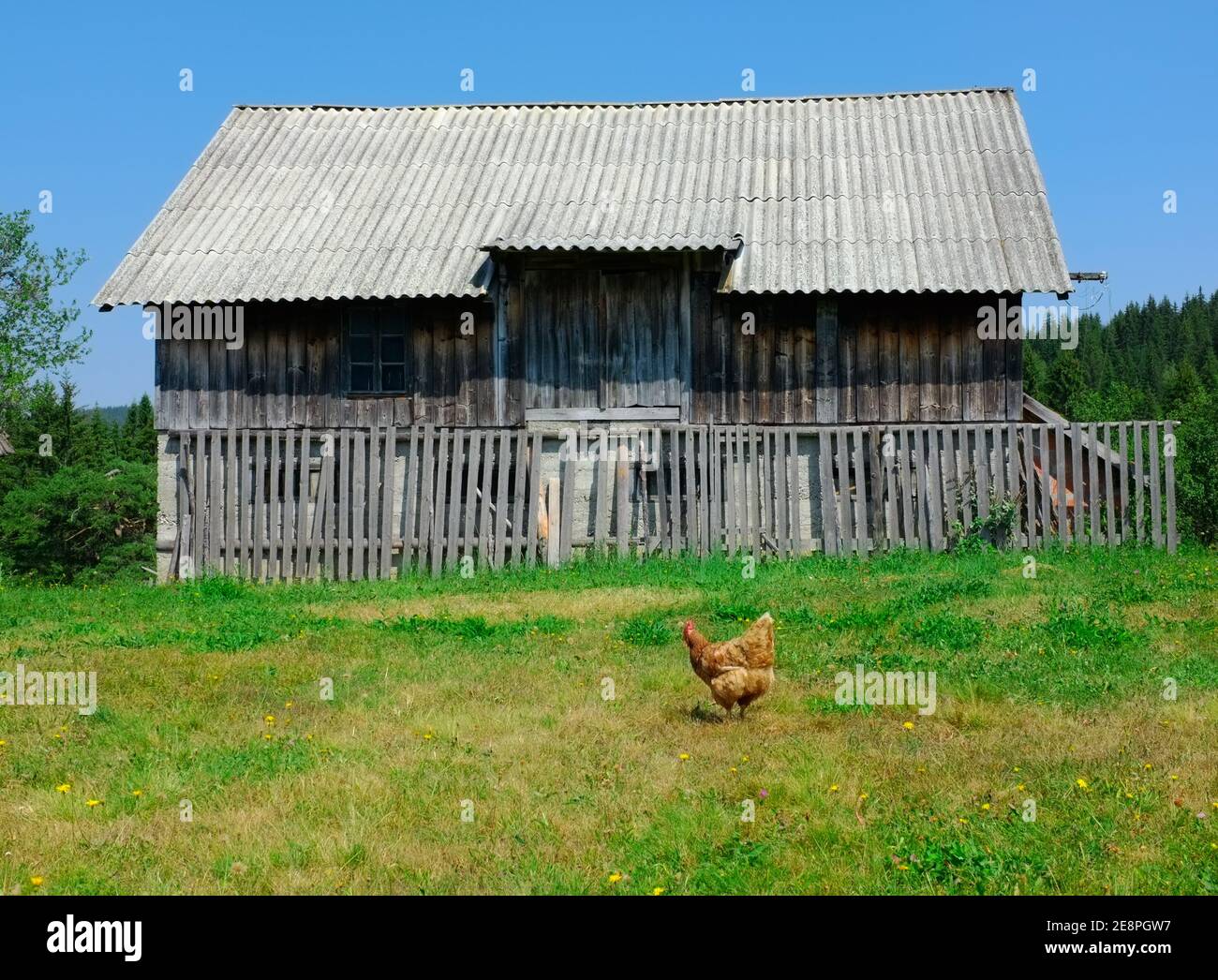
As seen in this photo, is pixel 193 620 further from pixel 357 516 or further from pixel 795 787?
pixel 795 787

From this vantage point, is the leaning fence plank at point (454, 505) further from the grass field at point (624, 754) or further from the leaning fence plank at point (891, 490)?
the leaning fence plank at point (891, 490)

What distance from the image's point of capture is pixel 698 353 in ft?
53.4

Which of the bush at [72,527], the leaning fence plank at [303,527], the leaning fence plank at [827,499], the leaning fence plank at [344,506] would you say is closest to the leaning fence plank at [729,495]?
the leaning fence plank at [827,499]

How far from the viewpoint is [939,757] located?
5.87m

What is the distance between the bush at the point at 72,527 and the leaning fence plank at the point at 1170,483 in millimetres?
22303

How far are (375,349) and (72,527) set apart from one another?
14877mm

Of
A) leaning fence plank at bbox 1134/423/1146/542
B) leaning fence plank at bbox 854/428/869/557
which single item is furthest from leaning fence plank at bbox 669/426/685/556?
leaning fence plank at bbox 1134/423/1146/542

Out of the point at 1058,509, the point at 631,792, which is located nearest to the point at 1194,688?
the point at 631,792

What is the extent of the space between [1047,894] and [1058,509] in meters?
10.4

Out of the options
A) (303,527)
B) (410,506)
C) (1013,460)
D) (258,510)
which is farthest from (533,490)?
(1013,460)

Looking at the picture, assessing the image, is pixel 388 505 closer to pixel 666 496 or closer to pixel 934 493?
pixel 666 496

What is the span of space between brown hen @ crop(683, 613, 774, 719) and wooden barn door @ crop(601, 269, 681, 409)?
32.1 ft

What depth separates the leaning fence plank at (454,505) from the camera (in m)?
14.6

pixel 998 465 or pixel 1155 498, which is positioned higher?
pixel 998 465
